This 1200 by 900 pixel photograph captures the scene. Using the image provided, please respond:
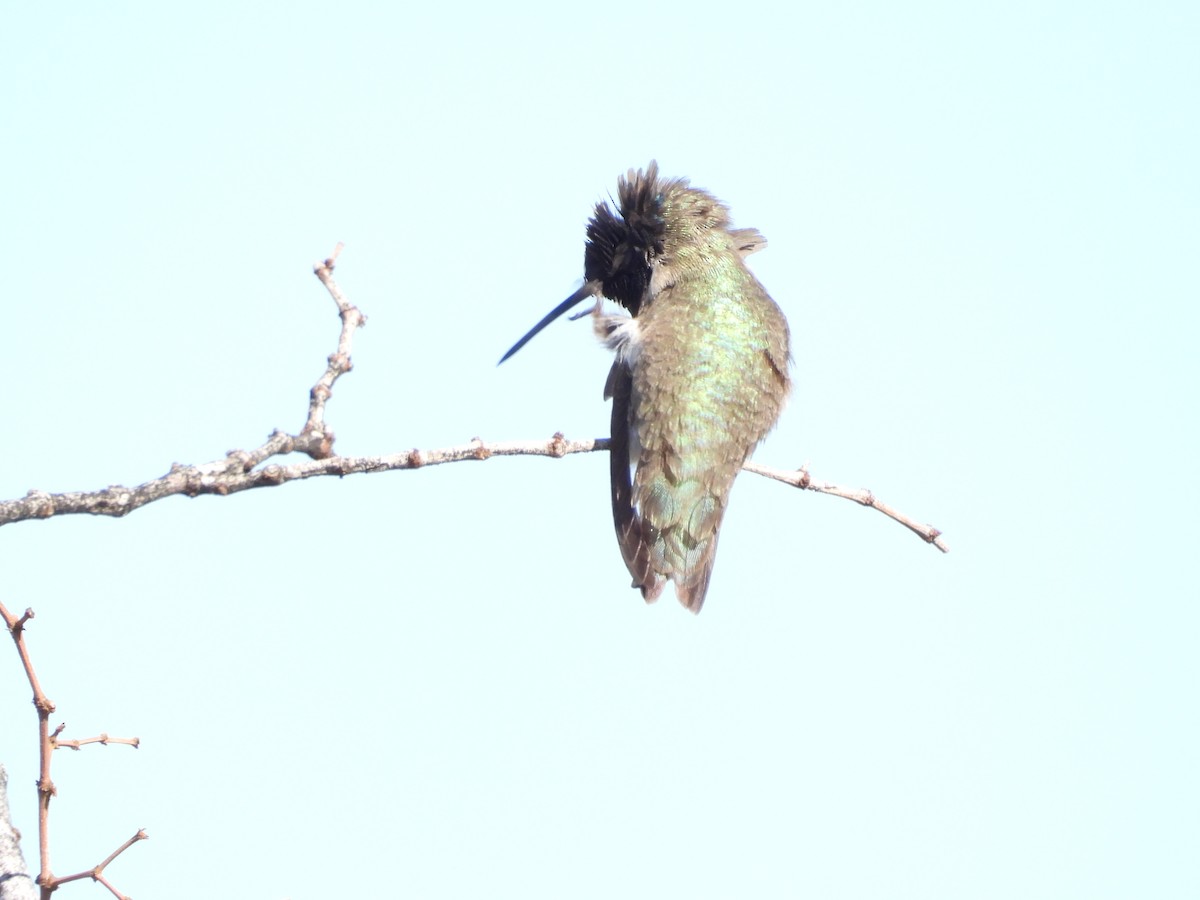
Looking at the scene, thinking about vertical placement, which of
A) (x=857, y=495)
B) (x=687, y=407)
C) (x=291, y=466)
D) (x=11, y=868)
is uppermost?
(x=687, y=407)

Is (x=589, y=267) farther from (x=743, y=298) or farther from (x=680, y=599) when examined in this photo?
(x=680, y=599)

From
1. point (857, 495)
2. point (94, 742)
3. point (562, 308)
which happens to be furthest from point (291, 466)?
point (562, 308)

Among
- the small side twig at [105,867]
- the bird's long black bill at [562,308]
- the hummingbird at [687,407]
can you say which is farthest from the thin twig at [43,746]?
the bird's long black bill at [562,308]

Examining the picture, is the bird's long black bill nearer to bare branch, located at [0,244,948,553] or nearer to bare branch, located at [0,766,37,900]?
bare branch, located at [0,244,948,553]

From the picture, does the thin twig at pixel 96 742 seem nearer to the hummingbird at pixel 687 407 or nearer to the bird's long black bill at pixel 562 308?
the hummingbird at pixel 687 407

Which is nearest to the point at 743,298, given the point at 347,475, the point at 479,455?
the point at 479,455

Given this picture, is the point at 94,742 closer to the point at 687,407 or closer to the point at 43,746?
the point at 43,746
